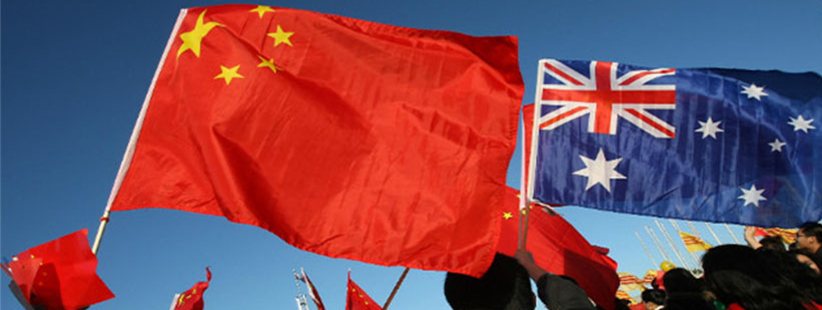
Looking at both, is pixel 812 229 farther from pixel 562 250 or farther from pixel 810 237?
pixel 562 250

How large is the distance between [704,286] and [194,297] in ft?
27.8

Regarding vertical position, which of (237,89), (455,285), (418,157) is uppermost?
(237,89)

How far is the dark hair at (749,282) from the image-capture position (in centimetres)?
324

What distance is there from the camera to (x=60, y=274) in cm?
427

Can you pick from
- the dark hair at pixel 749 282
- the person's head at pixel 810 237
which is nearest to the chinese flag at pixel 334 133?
the dark hair at pixel 749 282

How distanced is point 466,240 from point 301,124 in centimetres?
201

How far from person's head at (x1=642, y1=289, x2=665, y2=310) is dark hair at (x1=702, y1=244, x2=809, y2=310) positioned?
14.7ft

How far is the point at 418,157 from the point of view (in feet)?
18.7

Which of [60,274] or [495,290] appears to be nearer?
[495,290]

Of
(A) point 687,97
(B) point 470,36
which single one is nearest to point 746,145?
(A) point 687,97

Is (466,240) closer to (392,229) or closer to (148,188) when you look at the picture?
(392,229)

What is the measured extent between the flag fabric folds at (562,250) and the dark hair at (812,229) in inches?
97.2

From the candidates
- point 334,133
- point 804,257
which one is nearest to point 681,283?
point 804,257

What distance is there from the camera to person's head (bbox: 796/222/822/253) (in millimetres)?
6104
